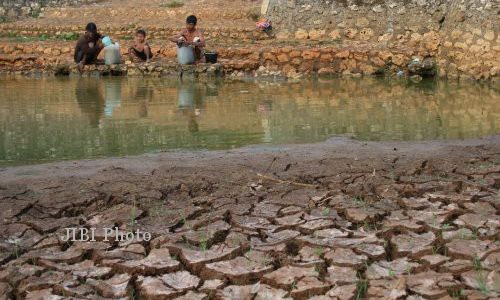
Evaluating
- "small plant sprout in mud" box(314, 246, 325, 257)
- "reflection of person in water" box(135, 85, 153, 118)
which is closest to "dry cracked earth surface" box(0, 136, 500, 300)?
"small plant sprout in mud" box(314, 246, 325, 257)

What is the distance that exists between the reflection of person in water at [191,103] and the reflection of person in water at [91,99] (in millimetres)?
826

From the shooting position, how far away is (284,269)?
9.21 feet

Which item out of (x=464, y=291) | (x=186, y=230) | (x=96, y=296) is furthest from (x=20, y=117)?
(x=464, y=291)

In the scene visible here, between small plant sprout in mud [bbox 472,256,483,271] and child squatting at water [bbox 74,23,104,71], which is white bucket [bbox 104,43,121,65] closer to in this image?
child squatting at water [bbox 74,23,104,71]

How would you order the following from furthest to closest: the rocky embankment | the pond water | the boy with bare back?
the boy with bare back, the rocky embankment, the pond water

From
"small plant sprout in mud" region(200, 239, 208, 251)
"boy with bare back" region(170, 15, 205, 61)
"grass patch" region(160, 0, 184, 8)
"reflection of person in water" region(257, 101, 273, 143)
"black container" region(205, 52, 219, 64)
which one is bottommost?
"small plant sprout in mud" region(200, 239, 208, 251)

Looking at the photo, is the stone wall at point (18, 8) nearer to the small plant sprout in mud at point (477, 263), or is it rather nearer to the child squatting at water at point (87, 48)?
the child squatting at water at point (87, 48)

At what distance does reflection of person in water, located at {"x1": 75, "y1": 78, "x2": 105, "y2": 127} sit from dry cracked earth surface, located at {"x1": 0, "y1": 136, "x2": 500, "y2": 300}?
7.10 ft

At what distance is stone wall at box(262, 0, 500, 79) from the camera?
1040cm

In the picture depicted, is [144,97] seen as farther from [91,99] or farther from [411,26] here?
[411,26]

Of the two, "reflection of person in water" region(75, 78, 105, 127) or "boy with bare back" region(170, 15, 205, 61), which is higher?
"boy with bare back" region(170, 15, 205, 61)

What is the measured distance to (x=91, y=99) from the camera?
8.28 m

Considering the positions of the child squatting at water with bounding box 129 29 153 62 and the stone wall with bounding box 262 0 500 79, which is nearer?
the stone wall with bounding box 262 0 500 79

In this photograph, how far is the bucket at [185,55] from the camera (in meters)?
11.1
